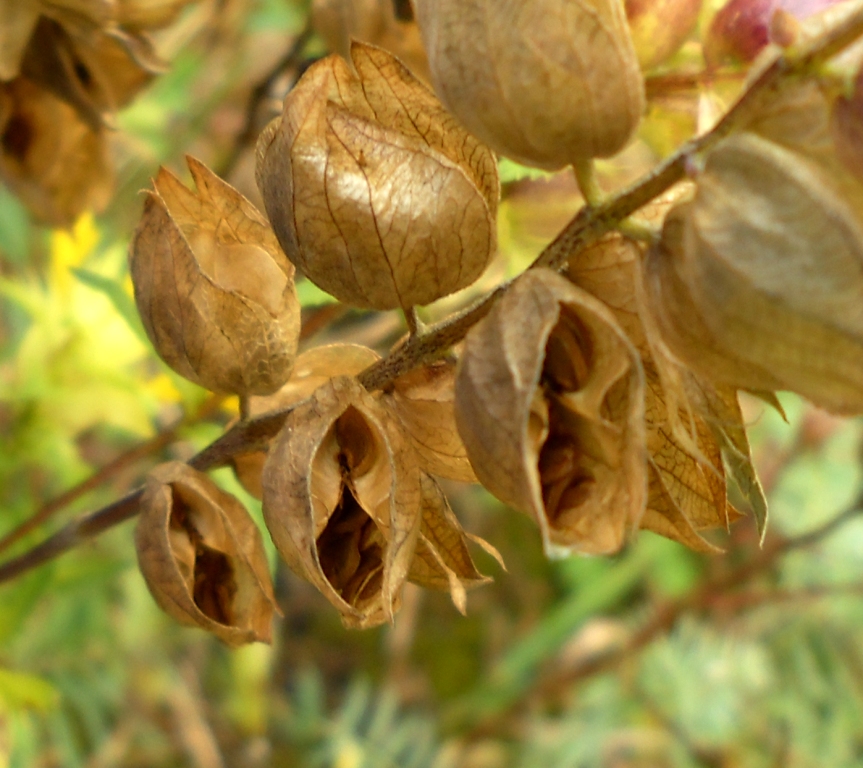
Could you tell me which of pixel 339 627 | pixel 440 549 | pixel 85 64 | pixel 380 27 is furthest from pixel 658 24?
pixel 339 627

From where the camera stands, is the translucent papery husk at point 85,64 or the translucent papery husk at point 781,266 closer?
the translucent papery husk at point 781,266

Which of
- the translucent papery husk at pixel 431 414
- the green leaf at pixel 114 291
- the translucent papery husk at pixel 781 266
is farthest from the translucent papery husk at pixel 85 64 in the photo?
the translucent papery husk at pixel 781 266

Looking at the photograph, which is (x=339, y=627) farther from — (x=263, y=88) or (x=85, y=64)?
(x=85, y=64)

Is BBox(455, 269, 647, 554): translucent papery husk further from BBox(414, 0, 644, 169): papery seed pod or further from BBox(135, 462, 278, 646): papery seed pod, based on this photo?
BBox(135, 462, 278, 646): papery seed pod

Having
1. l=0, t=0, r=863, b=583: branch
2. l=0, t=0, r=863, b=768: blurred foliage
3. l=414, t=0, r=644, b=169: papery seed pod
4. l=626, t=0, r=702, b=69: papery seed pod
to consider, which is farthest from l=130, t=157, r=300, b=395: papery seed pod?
l=0, t=0, r=863, b=768: blurred foliage

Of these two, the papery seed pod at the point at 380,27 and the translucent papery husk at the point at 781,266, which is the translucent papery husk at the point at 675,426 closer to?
the translucent papery husk at the point at 781,266

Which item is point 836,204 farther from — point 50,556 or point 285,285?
point 50,556

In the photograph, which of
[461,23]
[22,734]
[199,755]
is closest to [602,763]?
[199,755]
